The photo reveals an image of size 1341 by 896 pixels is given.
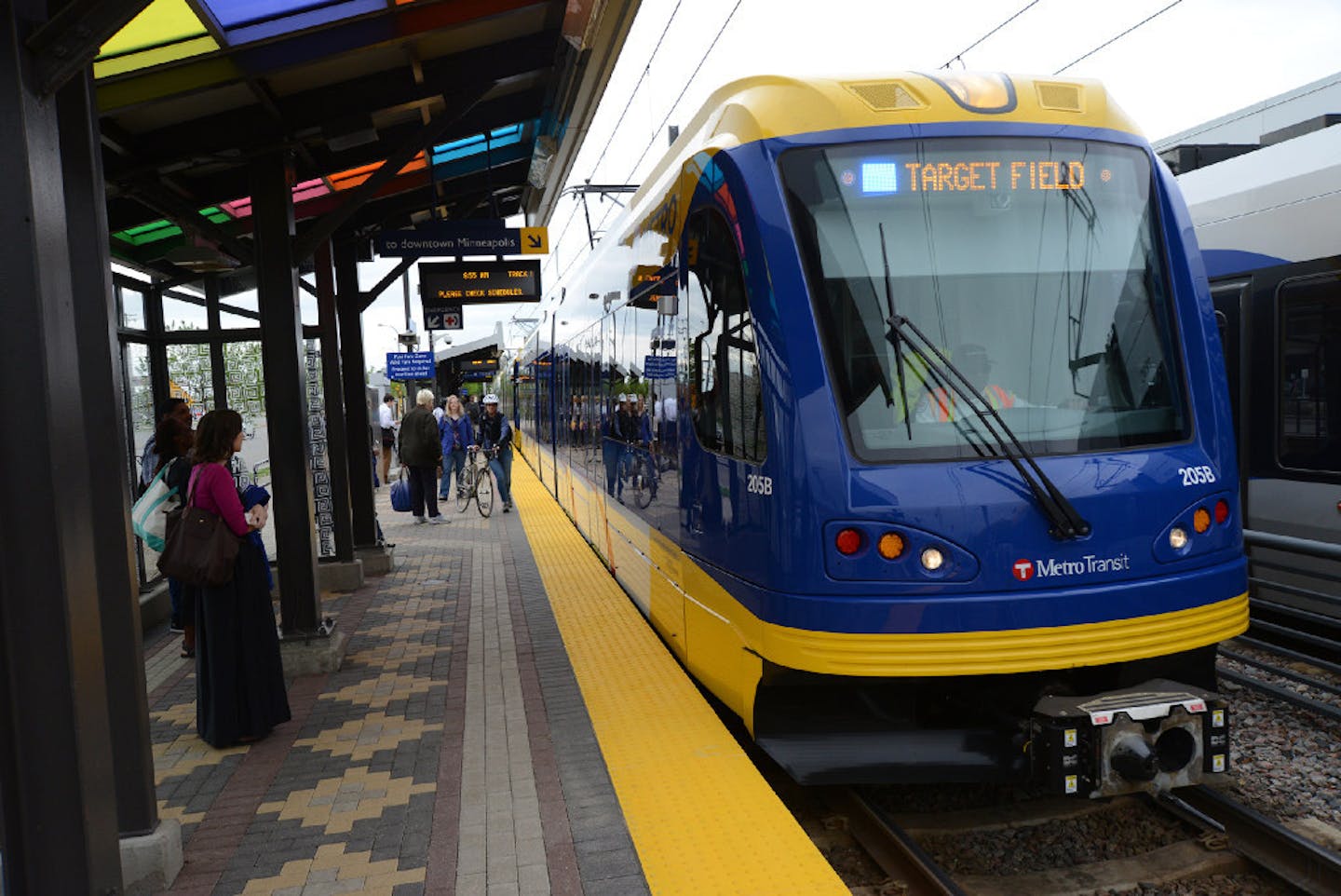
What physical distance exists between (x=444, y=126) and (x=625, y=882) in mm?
5359

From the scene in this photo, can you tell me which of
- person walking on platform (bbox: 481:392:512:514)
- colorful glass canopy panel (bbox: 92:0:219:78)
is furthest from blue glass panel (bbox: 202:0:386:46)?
person walking on platform (bbox: 481:392:512:514)

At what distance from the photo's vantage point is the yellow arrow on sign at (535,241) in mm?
10578

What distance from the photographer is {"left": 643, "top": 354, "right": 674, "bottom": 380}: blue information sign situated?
5.72m

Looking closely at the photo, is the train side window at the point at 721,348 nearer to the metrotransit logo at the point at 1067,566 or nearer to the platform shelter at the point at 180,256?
the metrotransit logo at the point at 1067,566

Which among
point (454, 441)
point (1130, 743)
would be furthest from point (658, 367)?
point (454, 441)

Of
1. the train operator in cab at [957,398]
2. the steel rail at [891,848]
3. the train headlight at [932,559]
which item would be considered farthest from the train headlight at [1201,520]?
the steel rail at [891,848]

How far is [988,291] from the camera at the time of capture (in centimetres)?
430

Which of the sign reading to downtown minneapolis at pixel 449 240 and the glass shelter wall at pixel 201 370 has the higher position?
the sign reading to downtown minneapolis at pixel 449 240

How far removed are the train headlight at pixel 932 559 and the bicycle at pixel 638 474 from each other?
8.32 ft

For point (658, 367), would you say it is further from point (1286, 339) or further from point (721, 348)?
point (1286, 339)

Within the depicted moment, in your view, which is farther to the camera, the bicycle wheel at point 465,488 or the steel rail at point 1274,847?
the bicycle wheel at point 465,488

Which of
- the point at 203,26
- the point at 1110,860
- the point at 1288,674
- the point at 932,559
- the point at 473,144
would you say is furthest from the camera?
the point at 473,144

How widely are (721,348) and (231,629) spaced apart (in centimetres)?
288

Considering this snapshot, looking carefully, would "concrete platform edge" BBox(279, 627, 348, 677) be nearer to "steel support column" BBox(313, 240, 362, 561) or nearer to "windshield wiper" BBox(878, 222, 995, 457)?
"steel support column" BBox(313, 240, 362, 561)
